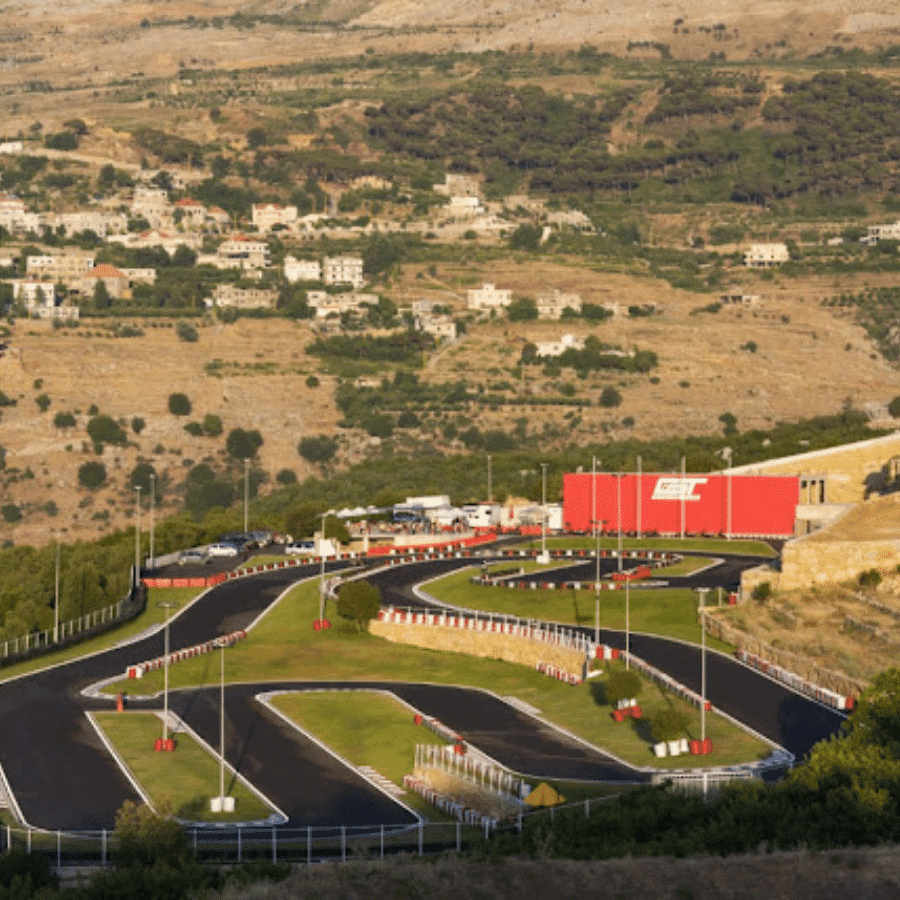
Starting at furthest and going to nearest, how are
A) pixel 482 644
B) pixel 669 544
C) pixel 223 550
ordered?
pixel 223 550, pixel 669 544, pixel 482 644

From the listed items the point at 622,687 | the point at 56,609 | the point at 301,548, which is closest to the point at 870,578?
the point at 622,687

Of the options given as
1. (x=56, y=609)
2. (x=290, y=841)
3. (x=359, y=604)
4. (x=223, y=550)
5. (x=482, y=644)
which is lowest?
(x=223, y=550)

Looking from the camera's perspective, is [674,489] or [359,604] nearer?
[359,604]

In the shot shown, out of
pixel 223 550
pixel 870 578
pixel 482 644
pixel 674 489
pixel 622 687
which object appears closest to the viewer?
pixel 622 687

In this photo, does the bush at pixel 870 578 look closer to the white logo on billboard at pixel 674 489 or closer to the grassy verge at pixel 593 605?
the grassy verge at pixel 593 605

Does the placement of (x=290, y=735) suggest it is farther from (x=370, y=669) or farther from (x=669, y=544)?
(x=669, y=544)

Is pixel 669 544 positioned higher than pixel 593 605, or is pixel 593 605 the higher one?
pixel 593 605

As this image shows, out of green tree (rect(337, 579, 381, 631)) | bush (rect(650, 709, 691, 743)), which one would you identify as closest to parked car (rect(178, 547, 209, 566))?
green tree (rect(337, 579, 381, 631))
